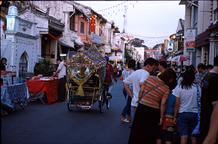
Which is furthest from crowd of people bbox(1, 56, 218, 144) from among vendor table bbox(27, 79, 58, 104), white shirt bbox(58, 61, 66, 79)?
white shirt bbox(58, 61, 66, 79)

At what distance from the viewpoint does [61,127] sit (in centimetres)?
1082

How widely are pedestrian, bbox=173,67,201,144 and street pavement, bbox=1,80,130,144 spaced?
2157 mm

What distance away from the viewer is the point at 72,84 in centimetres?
1432

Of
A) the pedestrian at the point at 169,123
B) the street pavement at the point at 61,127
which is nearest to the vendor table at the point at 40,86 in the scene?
the street pavement at the point at 61,127

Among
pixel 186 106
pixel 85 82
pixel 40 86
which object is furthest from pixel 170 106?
pixel 40 86

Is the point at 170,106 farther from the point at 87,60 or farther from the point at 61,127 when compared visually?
the point at 87,60

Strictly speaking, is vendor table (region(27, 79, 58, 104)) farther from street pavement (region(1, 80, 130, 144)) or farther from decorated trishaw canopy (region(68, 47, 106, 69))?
decorated trishaw canopy (region(68, 47, 106, 69))

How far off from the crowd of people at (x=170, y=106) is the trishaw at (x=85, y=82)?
16.4 ft

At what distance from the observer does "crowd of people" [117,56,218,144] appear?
6367 mm

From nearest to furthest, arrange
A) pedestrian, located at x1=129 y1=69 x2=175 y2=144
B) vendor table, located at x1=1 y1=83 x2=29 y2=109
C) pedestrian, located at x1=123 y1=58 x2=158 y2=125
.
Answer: pedestrian, located at x1=129 y1=69 x2=175 y2=144 < pedestrian, located at x1=123 y1=58 x2=158 y2=125 < vendor table, located at x1=1 y1=83 x2=29 y2=109

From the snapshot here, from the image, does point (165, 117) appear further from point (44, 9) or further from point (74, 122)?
point (44, 9)

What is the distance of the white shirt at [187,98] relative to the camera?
7.40 meters

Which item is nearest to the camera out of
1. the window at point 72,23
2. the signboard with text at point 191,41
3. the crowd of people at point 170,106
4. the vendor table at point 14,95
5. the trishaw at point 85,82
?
the crowd of people at point 170,106

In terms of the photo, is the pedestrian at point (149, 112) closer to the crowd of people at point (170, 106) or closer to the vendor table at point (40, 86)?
the crowd of people at point (170, 106)
